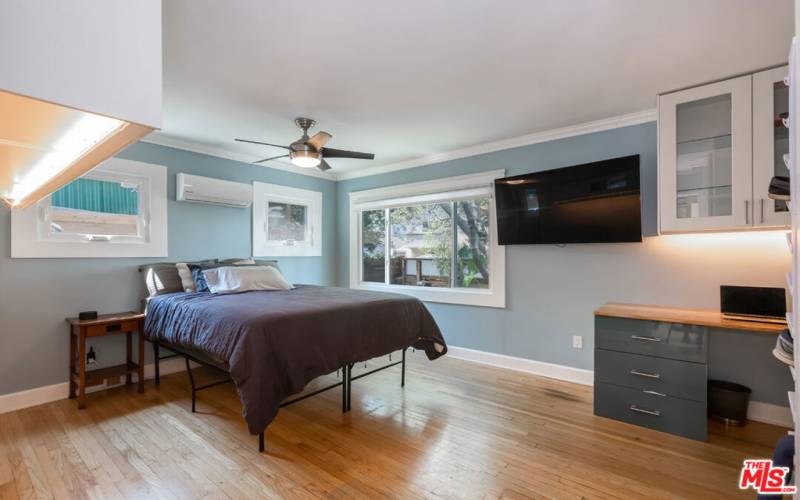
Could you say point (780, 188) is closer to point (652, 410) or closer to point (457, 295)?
point (652, 410)

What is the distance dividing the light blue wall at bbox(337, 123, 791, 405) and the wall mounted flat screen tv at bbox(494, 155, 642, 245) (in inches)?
8.8

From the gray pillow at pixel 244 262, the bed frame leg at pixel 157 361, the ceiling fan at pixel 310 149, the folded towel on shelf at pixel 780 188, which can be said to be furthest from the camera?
the gray pillow at pixel 244 262

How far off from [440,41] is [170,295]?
3.06 meters

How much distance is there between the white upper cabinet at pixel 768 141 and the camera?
2.28m

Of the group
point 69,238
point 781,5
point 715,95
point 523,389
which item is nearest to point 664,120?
point 715,95

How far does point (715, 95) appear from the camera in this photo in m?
2.48

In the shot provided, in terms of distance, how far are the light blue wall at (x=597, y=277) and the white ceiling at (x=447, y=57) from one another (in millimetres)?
410

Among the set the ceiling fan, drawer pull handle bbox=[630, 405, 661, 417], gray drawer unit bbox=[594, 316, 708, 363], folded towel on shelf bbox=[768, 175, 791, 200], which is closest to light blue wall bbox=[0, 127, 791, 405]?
gray drawer unit bbox=[594, 316, 708, 363]

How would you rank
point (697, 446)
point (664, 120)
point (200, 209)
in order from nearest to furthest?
point (697, 446)
point (664, 120)
point (200, 209)

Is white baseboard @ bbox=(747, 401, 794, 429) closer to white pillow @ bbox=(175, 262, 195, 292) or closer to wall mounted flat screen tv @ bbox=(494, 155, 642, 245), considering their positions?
wall mounted flat screen tv @ bbox=(494, 155, 642, 245)

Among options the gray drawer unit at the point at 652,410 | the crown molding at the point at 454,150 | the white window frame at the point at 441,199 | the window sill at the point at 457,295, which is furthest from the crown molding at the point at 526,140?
the gray drawer unit at the point at 652,410

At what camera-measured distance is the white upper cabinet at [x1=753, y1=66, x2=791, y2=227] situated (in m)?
2.28

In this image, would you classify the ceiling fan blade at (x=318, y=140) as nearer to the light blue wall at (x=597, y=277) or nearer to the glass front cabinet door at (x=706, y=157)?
the light blue wall at (x=597, y=277)

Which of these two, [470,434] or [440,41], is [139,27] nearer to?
[440,41]
